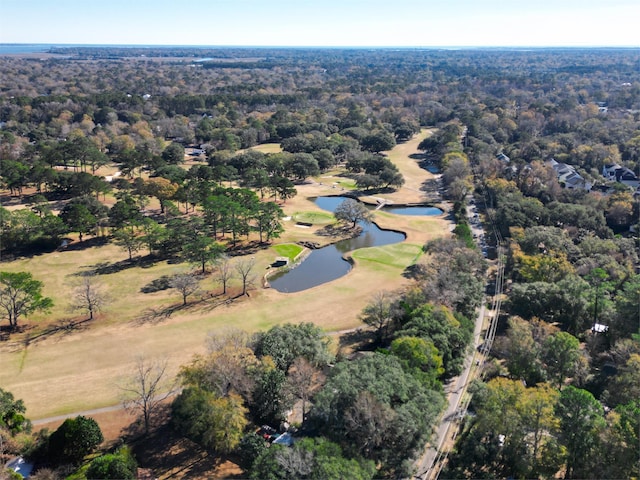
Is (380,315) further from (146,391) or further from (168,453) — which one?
(168,453)

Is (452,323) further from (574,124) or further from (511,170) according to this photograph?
(574,124)

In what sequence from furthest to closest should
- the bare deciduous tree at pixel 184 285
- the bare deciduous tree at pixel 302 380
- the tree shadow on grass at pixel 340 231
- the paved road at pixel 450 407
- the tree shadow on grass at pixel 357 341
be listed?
the tree shadow on grass at pixel 340 231
the bare deciduous tree at pixel 184 285
the tree shadow on grass at pixel 357 341
the bare deciduous tree at pixel 302 380
the paved road at pixel 450 407

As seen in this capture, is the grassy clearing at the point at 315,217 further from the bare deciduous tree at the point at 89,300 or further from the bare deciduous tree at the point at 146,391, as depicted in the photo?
the bare deciduous tree at the point at 146,391

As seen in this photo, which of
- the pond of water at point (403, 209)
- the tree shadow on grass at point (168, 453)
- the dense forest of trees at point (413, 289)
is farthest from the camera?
the pond of water at point (403, 209)

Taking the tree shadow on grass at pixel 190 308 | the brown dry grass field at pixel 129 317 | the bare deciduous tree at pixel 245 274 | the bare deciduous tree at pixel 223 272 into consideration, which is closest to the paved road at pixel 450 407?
the brown dry grass field at pixel 129 317

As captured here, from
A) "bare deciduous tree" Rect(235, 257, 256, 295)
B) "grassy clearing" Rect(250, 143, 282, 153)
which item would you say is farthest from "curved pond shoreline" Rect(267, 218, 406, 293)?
"grassy clearing" Rect(250, 143, 282, 153)

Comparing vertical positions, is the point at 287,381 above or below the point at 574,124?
below

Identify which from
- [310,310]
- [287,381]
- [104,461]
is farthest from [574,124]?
[104,461]
